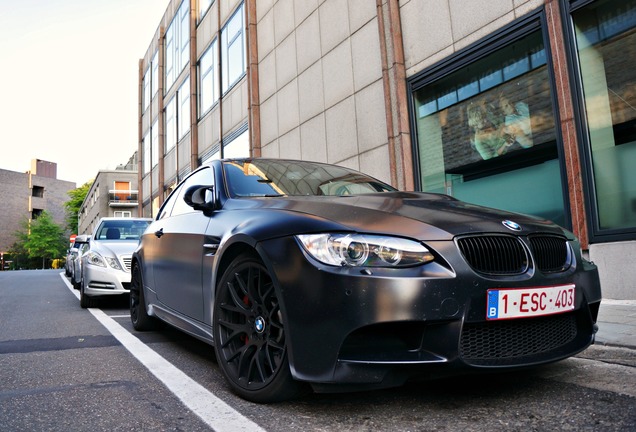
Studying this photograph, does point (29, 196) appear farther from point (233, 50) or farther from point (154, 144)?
point (233, 50)

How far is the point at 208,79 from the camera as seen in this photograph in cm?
1992

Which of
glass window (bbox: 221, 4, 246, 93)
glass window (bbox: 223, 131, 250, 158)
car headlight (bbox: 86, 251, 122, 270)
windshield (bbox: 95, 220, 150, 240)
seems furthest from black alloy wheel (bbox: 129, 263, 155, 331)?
glass window (bbox: 221, 4, 246, 93)

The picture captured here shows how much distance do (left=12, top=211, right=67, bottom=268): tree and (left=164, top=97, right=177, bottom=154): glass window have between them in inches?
2169

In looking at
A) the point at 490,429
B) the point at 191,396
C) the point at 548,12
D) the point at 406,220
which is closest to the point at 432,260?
the point at 406,220

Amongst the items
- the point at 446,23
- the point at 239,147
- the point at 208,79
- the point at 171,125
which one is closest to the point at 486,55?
the point at 446,23

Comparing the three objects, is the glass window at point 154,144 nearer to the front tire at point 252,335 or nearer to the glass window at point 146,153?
the glass window at point 146,153

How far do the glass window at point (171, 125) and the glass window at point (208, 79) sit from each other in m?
4.08

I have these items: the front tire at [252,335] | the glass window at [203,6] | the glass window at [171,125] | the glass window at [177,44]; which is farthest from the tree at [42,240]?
the front tire at [252,335]

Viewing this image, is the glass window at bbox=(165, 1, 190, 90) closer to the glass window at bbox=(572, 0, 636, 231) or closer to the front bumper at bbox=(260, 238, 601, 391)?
the glass window at bbox=(572, 0, 636, 231)

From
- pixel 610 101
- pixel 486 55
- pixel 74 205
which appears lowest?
pixel 610 101

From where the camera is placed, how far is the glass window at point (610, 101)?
20.5 feet

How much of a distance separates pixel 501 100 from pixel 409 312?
22.1 ft

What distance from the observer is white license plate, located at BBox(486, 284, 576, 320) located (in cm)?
222

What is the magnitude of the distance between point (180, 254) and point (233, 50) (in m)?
14.7
